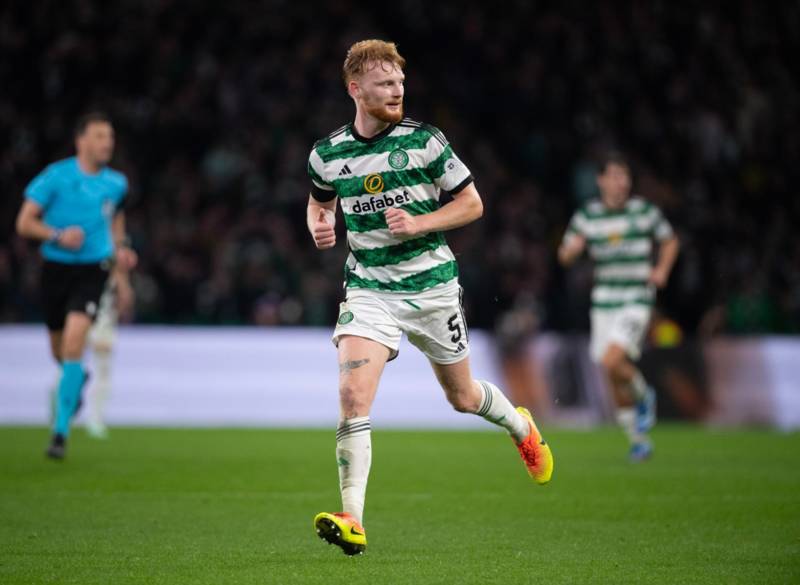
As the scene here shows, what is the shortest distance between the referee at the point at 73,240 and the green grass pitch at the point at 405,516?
0.78 m

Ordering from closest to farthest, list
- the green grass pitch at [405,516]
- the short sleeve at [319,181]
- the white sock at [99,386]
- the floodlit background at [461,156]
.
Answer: the green grass pitch at [405,516] → the short sleeve at [319,181] → the white sock at [99,386] → the floodlit background at [461,156]

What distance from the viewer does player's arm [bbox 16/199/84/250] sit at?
10266 millimetres

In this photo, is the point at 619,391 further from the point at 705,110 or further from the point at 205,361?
the point at 705,110

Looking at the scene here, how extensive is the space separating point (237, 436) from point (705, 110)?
1112 cm

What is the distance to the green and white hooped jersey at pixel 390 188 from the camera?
647 centimetres

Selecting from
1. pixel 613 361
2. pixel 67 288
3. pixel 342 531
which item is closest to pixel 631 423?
pixel 613 361

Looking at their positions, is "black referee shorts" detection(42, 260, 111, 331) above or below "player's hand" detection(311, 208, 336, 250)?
below

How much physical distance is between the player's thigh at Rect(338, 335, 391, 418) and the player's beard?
1.07m

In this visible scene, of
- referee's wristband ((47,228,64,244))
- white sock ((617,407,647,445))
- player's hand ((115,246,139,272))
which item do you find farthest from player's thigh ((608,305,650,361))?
referee's wristband ((47,228,64,244))

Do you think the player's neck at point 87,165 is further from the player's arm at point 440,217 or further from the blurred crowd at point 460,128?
the blurred crowd at point 460,128

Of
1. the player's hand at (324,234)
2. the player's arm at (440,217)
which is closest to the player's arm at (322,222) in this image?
the player's hand at (324,234)

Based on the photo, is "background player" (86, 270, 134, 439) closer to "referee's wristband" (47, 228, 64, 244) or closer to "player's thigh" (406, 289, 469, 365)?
"referee's wristband" (47, 228, 64, 244)

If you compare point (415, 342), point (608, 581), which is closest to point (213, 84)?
point (415, 342)

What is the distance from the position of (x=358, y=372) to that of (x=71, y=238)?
15.4 feet
